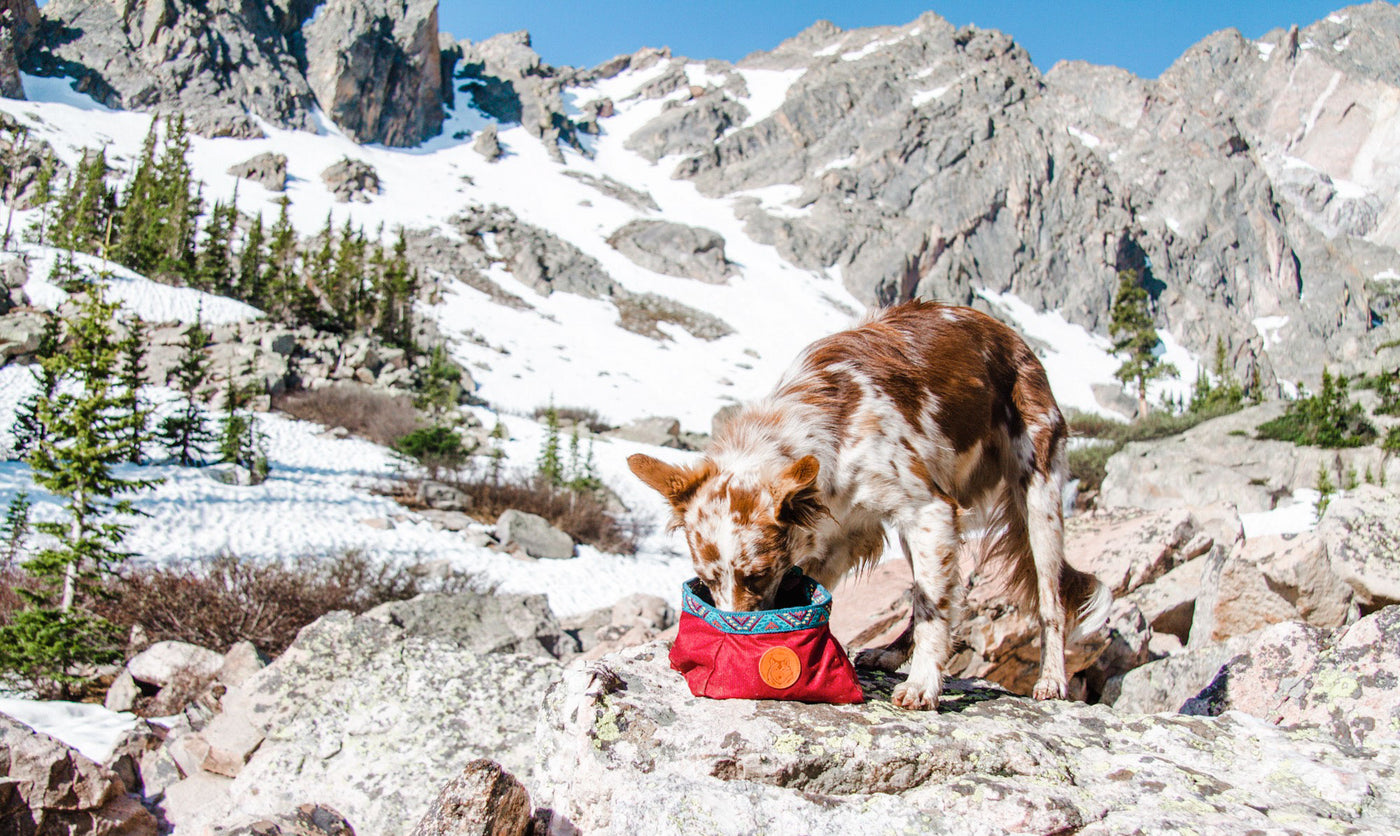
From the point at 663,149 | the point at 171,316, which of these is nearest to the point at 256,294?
the point at 171,316

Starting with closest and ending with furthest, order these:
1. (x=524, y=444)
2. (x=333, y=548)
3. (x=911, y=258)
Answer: (x=333, y=548), (x=524, y=444), (x=911, y=258)

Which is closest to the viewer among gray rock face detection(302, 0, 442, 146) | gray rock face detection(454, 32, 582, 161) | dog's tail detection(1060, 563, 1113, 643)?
dog's tail detection(1060, 563, 1113, 643)

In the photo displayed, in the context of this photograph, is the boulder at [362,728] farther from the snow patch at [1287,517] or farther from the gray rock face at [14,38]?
the gray rock face at [14,38]

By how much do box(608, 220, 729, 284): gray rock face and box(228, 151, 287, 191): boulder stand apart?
89.2 feet

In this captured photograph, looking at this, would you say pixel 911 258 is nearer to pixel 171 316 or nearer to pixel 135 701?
pixel 171 316

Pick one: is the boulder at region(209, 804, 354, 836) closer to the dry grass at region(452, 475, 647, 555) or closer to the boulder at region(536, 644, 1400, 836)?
the boulder at region(536, 644, 1400, 836)

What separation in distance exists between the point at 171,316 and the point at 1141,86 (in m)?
129

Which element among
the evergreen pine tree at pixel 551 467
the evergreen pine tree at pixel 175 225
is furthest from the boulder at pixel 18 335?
the evergreen pine tree at pixel 175 225

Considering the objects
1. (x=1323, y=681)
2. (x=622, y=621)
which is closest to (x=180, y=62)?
(x=622, y=621)

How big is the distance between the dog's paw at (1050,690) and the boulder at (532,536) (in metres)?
11.1

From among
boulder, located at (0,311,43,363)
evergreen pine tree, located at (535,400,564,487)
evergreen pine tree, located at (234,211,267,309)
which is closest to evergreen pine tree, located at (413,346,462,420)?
evergreen pine tree, located at (535,400,564,487)

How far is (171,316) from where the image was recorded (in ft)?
77.7

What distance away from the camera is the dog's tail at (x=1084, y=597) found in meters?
4.26

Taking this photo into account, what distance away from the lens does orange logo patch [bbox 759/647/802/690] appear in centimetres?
276
